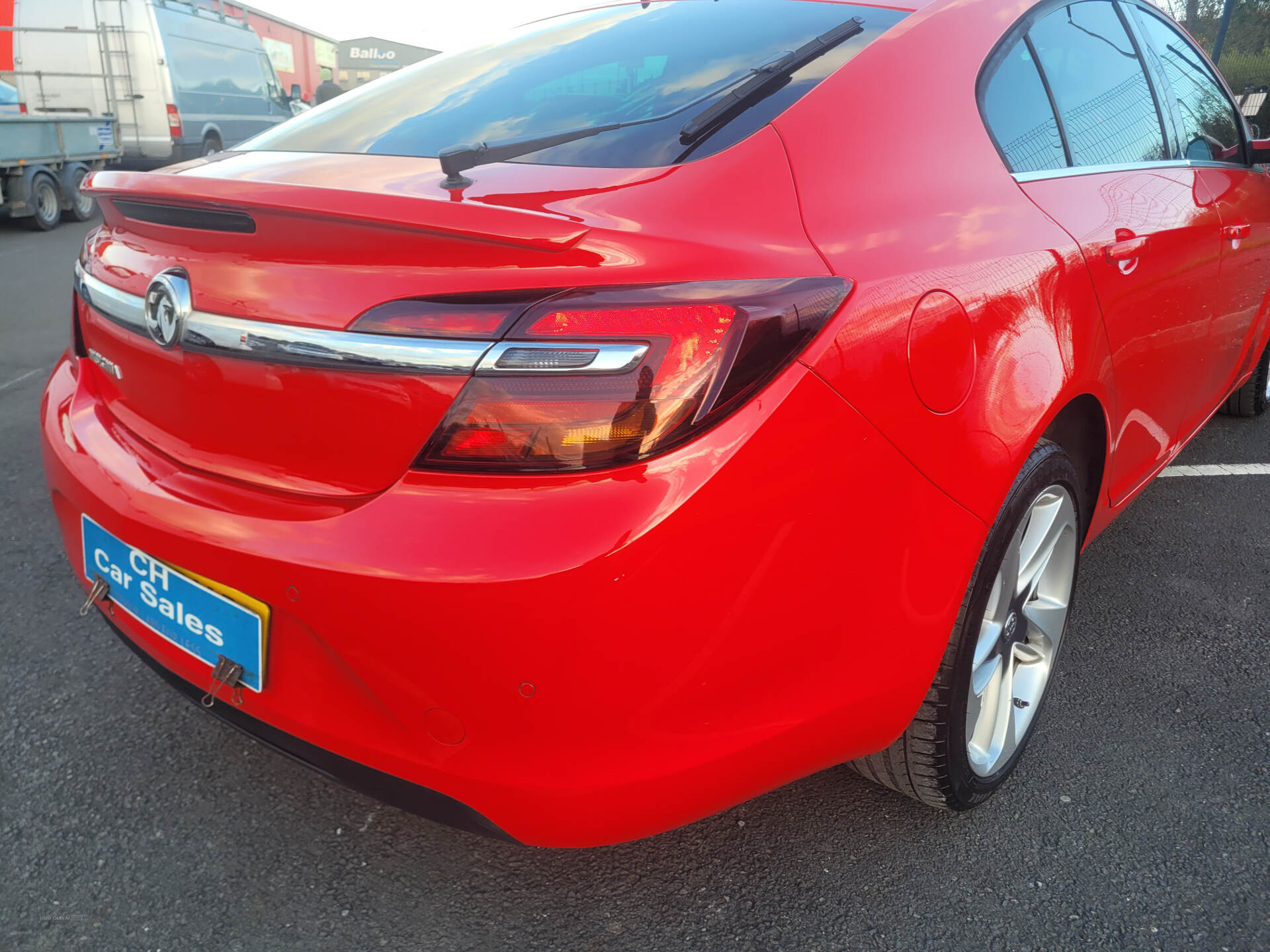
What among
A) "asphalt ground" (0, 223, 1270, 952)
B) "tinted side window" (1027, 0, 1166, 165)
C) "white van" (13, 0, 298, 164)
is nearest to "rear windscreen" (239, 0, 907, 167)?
"tinted side window" (1027, 0, 1166, 165)

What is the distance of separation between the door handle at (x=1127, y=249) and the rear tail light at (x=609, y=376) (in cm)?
105

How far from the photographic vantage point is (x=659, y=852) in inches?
73.7

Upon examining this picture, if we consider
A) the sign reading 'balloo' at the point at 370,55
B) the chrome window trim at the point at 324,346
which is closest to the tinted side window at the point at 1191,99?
the chrome window trim at the point at 324,346

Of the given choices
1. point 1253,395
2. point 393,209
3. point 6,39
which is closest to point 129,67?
point 6,39

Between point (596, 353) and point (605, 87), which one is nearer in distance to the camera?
point (596, 353)

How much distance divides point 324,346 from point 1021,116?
4.67 feet

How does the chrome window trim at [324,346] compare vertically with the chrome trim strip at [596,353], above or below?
below

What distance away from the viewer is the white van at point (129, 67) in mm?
12867

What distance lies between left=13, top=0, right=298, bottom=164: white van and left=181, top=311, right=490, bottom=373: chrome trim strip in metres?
13.1

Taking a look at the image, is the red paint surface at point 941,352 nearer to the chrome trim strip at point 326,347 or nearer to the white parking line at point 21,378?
the chrome trim strip at point 326,347

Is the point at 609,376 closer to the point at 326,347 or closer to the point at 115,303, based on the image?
the point at 326,347

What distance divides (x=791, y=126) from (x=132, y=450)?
1.18m

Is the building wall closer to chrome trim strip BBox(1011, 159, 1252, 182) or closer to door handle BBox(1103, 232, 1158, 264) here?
chrome trim strip BBox(1011, 159, 1252, 182)

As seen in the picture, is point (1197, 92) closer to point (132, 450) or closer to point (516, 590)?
point (516, 590)
